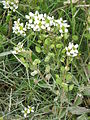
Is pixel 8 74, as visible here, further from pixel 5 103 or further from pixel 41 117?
pixel 41 117

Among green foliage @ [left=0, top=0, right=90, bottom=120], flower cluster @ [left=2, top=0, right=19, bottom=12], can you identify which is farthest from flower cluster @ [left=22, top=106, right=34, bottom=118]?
flower cluster @ [left=2, top=0, right=19, bottom=12]

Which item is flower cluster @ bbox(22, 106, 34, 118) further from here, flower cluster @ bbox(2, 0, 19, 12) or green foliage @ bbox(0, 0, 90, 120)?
flower cluster @ bbox(2, 0, 19, 12)

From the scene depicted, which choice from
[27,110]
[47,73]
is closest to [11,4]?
[47,73]

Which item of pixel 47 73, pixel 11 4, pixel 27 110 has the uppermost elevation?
pixel 11 4

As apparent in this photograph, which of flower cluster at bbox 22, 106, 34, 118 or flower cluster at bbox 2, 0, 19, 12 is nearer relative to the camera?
flower cluster at bbox 22, 106, 34, 118

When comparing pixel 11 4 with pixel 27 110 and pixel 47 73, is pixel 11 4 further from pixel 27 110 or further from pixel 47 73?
pixel 27 110

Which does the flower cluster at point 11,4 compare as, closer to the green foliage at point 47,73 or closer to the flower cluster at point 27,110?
the green foliage at point 47,73

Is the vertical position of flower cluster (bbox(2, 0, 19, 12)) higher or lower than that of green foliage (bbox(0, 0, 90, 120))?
higher

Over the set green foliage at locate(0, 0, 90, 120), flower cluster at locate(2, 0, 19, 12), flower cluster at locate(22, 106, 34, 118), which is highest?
flower cluster at locate(2, 0, 19, 12)

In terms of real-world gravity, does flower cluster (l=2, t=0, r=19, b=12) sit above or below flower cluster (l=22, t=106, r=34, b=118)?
above

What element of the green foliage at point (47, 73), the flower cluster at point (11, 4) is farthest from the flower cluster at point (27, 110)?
the flower cluster at point (11, 4)

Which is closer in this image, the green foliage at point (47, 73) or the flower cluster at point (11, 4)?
the green foliage at point (47, 73)
